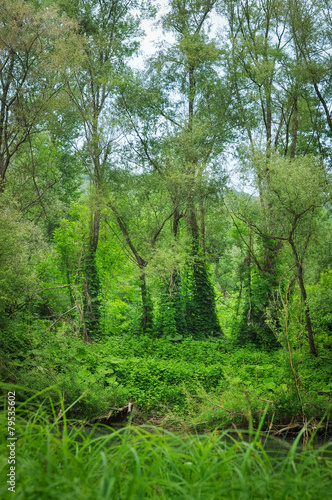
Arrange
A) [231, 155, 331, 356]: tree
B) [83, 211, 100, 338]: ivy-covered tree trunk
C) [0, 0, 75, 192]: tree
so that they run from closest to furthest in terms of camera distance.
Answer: [231, 155, 331, 356]: tree < [0, 0, 75, 192]: tree < [83, 211, 100, 338]: ivy-covered tree trunk

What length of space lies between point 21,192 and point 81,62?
518 centimetres

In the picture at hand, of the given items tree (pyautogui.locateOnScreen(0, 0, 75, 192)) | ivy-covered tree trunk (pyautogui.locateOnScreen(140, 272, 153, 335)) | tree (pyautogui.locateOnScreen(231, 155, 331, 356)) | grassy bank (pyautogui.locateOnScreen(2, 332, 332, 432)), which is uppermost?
tree (pyautogui.locateOnScreen(0, 0, 75, 192))

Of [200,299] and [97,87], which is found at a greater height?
[97,87]

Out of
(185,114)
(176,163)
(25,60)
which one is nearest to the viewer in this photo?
(25,60)

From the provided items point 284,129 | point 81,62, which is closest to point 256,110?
point 284,129

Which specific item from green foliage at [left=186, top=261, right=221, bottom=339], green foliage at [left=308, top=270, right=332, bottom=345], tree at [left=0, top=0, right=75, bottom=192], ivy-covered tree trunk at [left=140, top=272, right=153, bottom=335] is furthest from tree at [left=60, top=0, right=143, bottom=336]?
green foliage at [left=308, top=270, right=332, bottom=345]

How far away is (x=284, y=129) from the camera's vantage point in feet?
47.1

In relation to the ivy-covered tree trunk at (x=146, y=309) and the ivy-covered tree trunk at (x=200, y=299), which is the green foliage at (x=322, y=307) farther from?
the ivy-covered tree trunk at (x=146, y=309)

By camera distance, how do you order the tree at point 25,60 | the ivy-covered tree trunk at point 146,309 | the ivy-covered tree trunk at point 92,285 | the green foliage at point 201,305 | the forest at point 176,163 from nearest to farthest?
the tree at point 25,60 < the forest at point 176,163 < the ivy-covered tree trunk at point 92,285 < the ivy-covered tree trunk at point 146,309 < the green foliage at point 201,305

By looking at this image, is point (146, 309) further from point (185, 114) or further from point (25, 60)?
point (25, 60)

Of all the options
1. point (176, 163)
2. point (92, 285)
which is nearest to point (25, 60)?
point (176, 163)

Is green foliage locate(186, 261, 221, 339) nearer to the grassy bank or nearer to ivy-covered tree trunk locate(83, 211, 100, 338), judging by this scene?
the grassy bank

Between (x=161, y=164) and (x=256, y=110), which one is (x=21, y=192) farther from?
(x=256, y=110)

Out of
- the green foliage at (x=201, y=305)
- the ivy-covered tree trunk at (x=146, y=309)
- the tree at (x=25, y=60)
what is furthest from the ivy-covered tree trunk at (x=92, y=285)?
the tree at (x=25, y=60)
